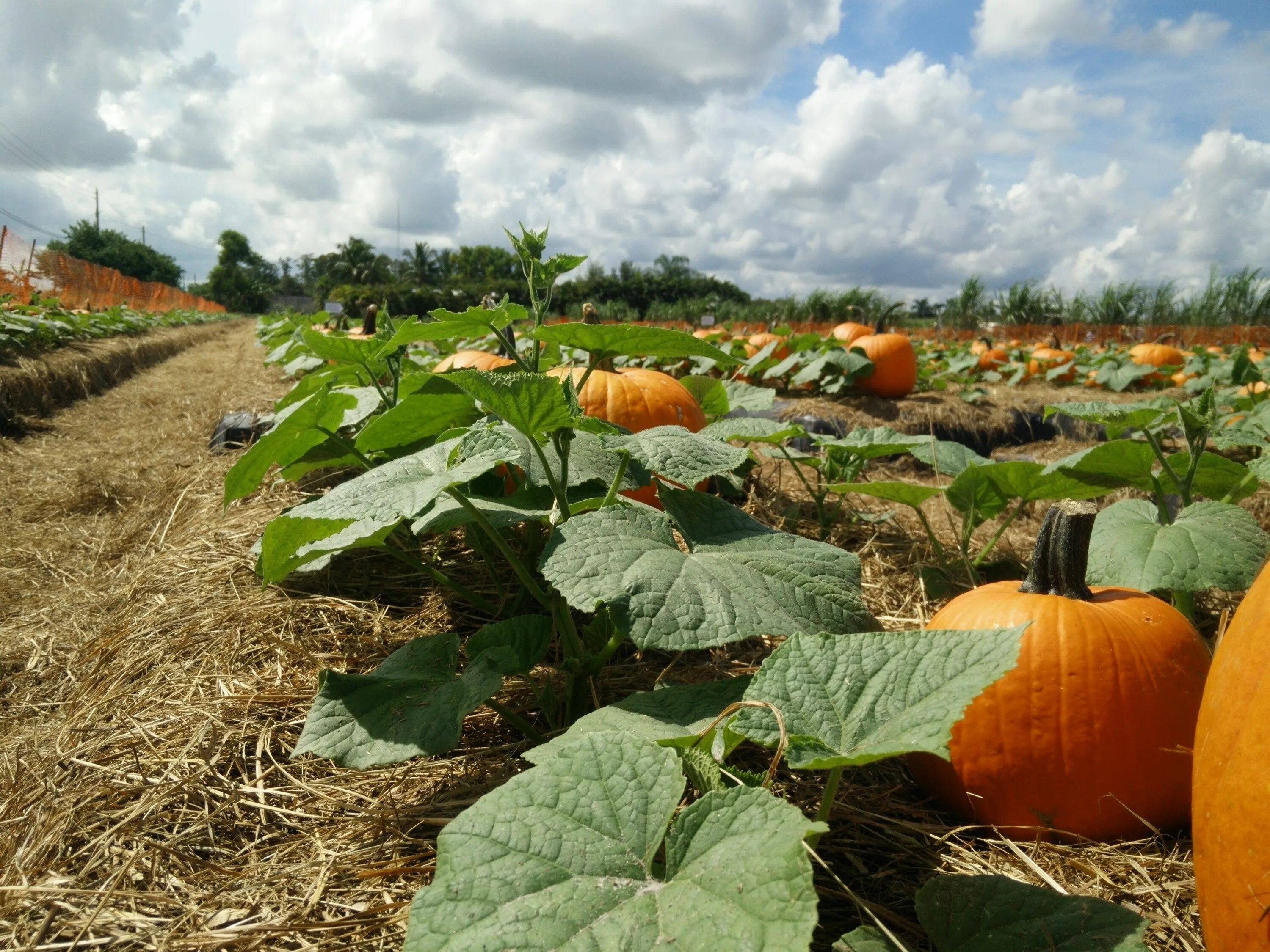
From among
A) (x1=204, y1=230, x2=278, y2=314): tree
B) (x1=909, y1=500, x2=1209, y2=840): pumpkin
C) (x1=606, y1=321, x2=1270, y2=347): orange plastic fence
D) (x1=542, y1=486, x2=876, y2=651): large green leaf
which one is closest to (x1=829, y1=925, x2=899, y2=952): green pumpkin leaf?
(x1=542, y1=486, x2=876, y2=651): large green leaf

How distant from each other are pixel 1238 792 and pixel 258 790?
4.57ft

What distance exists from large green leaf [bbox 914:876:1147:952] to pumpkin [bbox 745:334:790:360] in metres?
5.40

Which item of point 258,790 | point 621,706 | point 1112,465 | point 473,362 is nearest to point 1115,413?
point 1112,465

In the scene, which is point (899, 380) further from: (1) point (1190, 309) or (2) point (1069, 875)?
(1) point (1190, 309)

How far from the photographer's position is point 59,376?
7.64m

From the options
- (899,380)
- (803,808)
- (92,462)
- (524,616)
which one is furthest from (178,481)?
(899,380)

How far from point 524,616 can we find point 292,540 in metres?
0.43

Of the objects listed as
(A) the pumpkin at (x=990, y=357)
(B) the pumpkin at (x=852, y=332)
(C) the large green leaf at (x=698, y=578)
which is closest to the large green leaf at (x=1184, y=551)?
(C) the large green leaf at (x=698, y=578)

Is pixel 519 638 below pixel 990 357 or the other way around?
below

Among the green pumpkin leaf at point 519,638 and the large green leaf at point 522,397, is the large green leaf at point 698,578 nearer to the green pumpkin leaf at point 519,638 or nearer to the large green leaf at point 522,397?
the large green leaf at point 522,397

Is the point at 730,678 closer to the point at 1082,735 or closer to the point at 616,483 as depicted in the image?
the point at 616,483

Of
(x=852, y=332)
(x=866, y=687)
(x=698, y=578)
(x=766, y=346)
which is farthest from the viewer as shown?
(x=852, y=332)

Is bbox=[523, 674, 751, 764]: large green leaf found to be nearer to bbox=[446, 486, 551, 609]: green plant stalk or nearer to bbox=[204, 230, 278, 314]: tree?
bbox=[446, 486, 551, 609]: green plant stalk

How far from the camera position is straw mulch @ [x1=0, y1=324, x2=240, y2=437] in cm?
634
